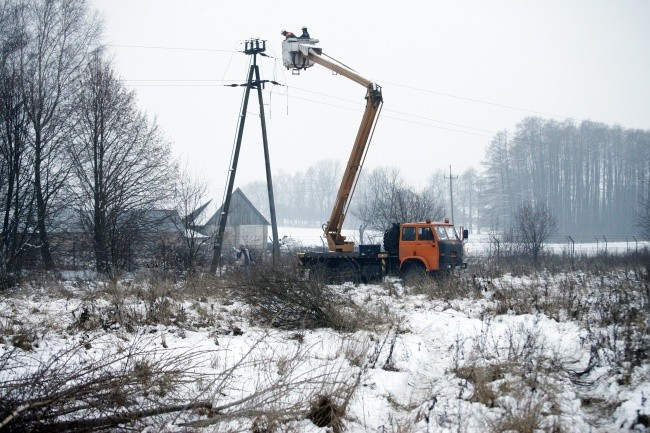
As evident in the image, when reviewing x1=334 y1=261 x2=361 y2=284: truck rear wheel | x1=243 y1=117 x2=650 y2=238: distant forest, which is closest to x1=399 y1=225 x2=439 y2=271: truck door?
x1=334 y1=261 x2=361 y2=284: truck rear wheel

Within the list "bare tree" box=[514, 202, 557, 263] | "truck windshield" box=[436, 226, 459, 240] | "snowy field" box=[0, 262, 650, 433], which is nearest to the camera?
"snowy field" box=[0, 262, 650, 433]

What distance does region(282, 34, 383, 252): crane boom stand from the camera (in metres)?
17.2

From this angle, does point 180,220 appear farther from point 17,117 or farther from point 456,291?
point 456,291

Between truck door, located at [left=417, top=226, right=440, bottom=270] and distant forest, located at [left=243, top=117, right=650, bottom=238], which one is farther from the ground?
distant forest, located at [left=243, top=117, right=650, bottom=238]

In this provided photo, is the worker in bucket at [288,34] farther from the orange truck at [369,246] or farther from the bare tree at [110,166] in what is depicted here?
the bare tree at [110,166]

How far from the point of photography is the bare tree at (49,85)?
16.7 meters

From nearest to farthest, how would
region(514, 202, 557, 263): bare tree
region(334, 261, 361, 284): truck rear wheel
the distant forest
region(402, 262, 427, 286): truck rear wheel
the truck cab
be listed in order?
region(402, 262, 427, 286): truck rear wheel < the truck cab < region(334, 261, 361, 284): truck rear wheel < region(514, 202, 557, 263): bare tree < the distant forest

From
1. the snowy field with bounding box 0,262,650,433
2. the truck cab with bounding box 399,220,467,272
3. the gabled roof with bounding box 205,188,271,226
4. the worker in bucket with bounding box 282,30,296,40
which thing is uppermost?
the worker in bucket with bounding box 282,30,296,40

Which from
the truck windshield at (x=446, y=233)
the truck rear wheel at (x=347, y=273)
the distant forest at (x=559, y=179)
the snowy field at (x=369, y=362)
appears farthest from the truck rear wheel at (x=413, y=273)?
the distant forest at (x=559, y=179)

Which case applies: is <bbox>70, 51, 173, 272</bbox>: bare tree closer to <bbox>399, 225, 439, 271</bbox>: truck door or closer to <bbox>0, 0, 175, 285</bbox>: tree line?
<bbox>0, 0, 175, 285</bbox>: tree line

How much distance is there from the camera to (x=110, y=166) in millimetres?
19547

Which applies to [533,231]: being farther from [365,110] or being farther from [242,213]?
[242,213]

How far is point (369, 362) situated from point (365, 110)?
12.6 m

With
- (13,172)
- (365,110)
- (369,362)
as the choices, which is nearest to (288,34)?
(365,110)
